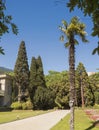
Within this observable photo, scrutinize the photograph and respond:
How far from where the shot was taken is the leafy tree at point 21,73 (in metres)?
63.2

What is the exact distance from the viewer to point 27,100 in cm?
6284

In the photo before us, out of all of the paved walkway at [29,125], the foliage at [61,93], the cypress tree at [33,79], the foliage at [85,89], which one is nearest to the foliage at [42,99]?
the cypress tree at [33,79]

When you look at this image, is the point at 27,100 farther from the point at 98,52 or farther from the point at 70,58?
the point at 98,52

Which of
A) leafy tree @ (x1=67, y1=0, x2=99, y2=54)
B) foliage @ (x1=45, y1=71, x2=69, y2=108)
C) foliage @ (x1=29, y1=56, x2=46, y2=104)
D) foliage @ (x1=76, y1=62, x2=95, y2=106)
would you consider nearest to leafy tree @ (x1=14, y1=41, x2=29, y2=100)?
foliage @ (x1=29, y1=56, x2=46, y2=104)

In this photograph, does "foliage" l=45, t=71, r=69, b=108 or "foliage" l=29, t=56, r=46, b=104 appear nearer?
"foliage" l=29, t=56, r=46, b=104

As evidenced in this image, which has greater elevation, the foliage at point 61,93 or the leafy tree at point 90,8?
the foliage at point 61,93

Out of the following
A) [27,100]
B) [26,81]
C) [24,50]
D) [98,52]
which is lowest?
[98,52]

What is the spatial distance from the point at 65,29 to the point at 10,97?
45.5 metres

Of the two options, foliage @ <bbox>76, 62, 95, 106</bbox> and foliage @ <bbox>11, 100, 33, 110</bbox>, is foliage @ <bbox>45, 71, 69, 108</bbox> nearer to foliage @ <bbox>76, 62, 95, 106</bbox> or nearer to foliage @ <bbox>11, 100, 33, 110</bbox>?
foliage @ <bbox>76, 62, 95, 106</bbox>

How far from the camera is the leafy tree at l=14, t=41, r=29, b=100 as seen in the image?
207 ft

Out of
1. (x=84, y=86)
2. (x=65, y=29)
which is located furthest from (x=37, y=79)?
(x=65, y=29)

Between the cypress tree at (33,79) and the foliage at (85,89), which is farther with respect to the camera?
the foliage at (85,89)

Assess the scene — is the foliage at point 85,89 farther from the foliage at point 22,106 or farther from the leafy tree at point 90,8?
the leafy tree at point 90,8

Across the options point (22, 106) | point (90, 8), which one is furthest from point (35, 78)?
point (90, 8)
